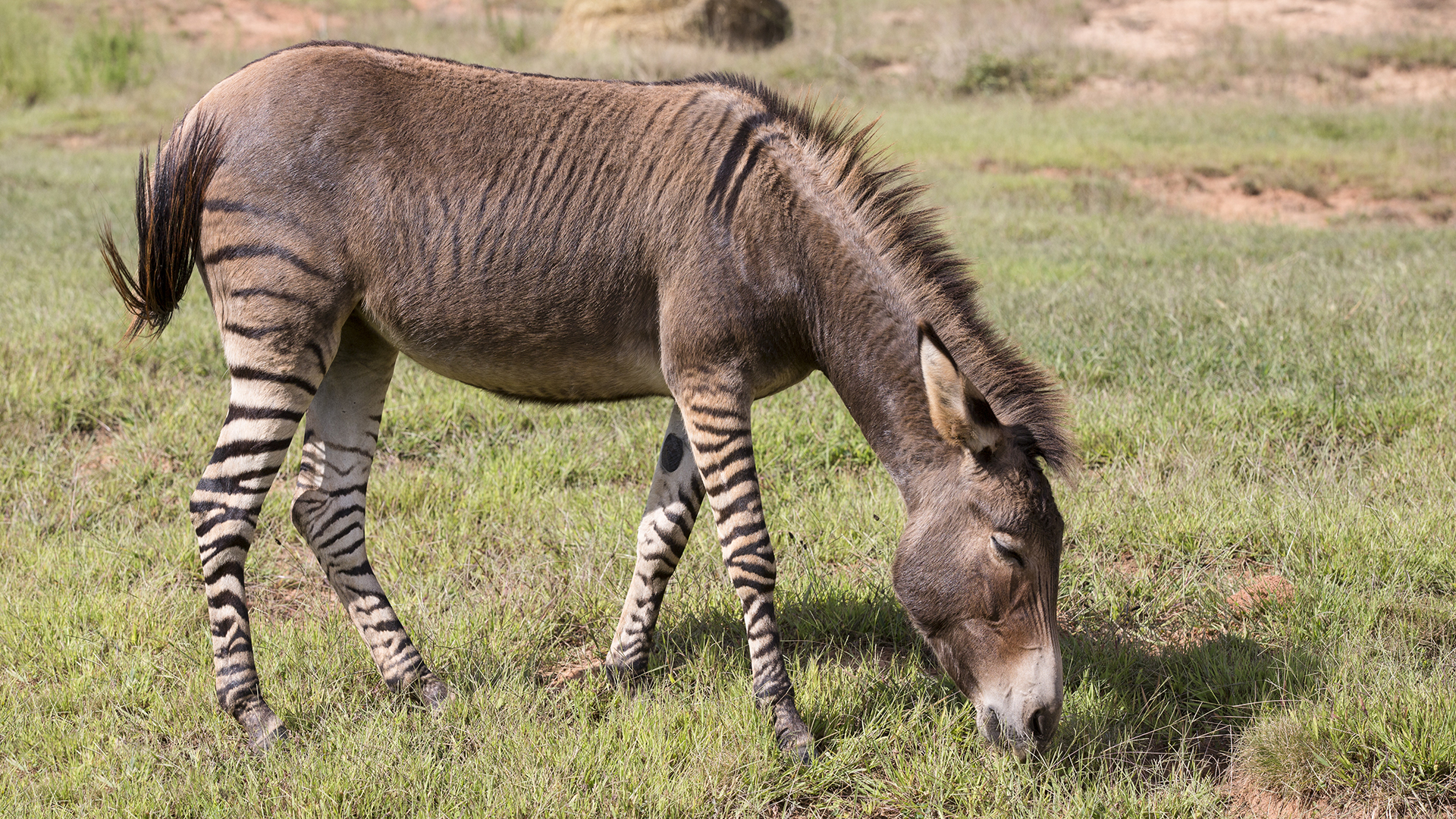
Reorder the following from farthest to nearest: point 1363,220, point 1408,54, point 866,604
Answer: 1. point 1408,54
2. point 1363,220
3. point 866,604

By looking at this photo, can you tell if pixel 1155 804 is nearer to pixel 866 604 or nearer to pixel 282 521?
pixel 866 604

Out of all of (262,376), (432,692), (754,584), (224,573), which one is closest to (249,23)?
(262,376)

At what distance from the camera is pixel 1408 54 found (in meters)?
20.3

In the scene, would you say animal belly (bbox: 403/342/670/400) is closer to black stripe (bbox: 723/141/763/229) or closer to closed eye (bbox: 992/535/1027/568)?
black stripe (bbox: 723/141/763/229)

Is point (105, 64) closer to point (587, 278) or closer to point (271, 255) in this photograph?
point (271, 255)

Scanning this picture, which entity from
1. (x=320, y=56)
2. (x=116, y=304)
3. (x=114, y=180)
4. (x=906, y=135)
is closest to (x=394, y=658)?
(x=320, y=56)

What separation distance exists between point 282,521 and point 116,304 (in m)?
3.56

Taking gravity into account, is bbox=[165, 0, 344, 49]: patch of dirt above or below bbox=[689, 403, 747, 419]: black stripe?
below

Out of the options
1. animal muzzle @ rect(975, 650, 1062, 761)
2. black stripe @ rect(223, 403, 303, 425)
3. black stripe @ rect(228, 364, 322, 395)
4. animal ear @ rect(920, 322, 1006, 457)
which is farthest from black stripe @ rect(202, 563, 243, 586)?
animal muzzle @ rect(975, 650, 1062, 761)

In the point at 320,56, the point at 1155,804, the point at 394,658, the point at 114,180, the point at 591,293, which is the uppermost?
the point at 320,56

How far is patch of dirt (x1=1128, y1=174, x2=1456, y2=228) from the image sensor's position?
1296cm

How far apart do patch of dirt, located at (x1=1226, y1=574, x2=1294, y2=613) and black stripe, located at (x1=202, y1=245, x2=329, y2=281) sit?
404 cm

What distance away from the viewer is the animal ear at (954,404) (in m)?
3.29

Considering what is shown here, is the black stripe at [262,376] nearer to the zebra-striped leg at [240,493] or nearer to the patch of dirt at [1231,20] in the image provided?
the zebra-striped leg at [240,493]
